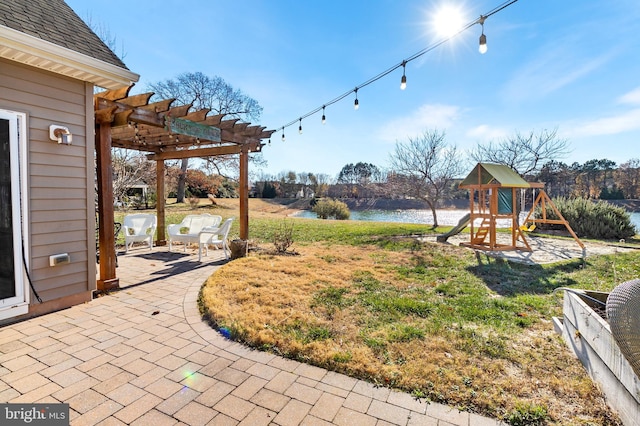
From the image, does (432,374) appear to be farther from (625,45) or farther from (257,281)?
(625,45)

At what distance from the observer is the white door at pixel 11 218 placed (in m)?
2.87

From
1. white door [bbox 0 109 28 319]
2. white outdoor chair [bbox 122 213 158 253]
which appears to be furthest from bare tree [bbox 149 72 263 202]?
white door [bbox 0 109 28 319]

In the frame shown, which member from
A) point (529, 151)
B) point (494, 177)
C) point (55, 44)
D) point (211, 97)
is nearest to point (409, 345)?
point (55, 44)

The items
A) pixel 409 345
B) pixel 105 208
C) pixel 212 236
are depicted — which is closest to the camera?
pixel 409 345

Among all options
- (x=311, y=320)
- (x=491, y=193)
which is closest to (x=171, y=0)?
(x=311, y=320)

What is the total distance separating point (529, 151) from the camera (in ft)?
46.2

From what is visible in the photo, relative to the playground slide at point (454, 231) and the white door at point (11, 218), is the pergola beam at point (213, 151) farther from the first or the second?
the playground slide at point (454, 231)

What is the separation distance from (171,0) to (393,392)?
806cm

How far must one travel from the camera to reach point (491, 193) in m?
7.18

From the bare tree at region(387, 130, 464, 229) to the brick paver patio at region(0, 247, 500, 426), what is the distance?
38.6ft

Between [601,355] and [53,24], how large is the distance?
233 inches

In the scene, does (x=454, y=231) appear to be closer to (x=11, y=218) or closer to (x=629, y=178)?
(x=11, y=218)

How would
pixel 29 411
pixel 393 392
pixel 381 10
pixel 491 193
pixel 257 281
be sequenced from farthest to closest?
pixel 491 193 → pixel 381 10 → pixel 257 281 → pixel 393 392 → pixel 29 411

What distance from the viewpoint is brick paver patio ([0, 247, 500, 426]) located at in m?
1.70
